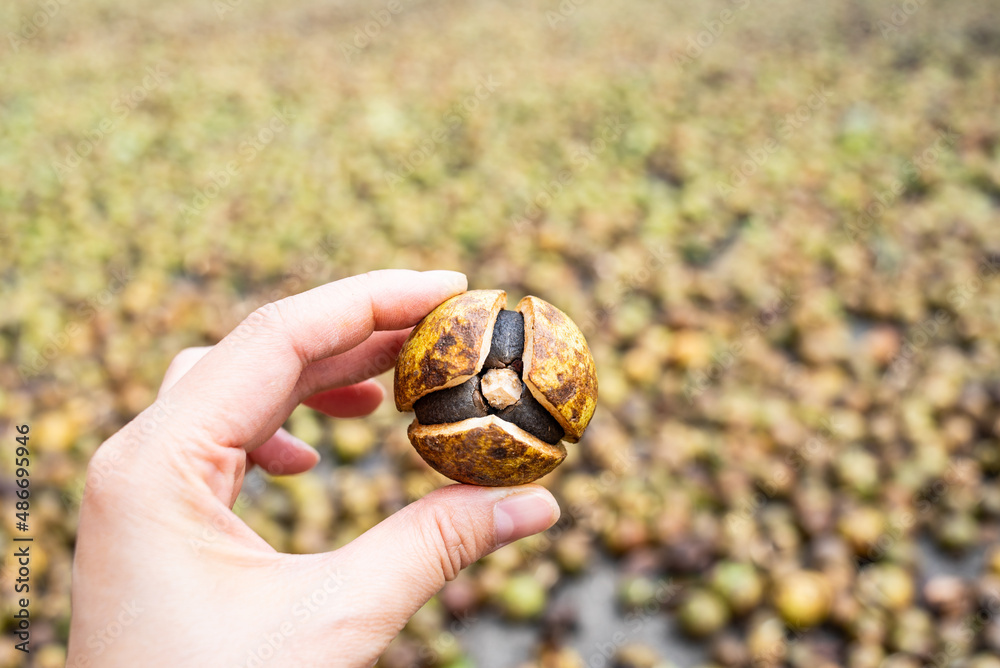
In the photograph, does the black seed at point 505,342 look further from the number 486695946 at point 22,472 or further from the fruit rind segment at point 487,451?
the number 486695946 at point 22,472

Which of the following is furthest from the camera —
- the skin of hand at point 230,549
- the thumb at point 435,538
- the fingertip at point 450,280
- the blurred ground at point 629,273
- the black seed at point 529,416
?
the blurred ground at point 629,273

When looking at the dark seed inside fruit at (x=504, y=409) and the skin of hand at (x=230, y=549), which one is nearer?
the skin of hand at (x=230, y=549)

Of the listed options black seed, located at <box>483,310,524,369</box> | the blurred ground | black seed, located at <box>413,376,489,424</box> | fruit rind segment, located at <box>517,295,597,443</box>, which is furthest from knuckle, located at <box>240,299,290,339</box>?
the blurred ground

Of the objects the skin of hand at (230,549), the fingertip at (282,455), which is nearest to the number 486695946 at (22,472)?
the fingertip at (282,455)

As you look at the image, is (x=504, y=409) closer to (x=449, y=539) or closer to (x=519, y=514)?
(x=519, y=514)

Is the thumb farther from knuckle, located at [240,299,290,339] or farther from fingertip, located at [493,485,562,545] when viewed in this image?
knuckle, located at [240,299,290,339]
